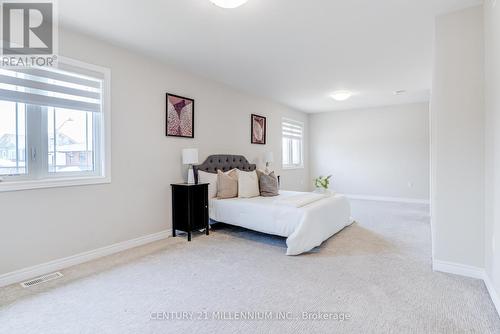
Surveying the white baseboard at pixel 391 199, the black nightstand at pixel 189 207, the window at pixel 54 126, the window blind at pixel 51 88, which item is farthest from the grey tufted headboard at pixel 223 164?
the white baseboard at pixel 391 199

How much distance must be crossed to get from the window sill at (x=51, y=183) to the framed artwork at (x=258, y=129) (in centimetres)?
318

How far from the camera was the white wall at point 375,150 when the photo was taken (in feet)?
21.4

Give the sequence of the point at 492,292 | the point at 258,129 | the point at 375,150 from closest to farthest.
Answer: the point at 492,292 < the point at 258,129 < the point at 375,150

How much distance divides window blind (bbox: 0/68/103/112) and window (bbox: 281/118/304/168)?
458cm

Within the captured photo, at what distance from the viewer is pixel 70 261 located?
2789mm

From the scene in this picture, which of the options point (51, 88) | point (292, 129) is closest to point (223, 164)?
point (51, 88)

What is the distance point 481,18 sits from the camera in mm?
2385

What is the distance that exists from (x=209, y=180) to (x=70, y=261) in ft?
6.51

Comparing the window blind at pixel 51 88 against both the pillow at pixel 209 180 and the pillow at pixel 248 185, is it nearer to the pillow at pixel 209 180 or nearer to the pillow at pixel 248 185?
the pillow at pixel 209 180

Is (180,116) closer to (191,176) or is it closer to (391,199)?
(191,176)

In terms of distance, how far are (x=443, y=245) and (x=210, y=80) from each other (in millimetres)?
3884

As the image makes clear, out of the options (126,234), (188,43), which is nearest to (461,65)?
(188,43)

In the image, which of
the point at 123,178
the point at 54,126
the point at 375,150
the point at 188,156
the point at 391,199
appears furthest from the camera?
the point at 375,150

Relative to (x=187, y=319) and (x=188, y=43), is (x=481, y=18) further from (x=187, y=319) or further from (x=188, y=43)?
(x=187, y=319)
